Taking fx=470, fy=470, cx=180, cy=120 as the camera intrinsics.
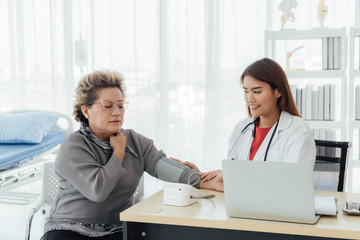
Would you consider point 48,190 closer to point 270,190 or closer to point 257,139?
point 257,139

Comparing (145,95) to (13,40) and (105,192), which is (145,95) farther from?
(105,192)

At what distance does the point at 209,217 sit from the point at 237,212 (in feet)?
0.31

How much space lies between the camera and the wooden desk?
4.53 ft

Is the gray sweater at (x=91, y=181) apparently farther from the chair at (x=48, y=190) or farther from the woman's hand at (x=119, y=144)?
the chair at (x=48, y=190)

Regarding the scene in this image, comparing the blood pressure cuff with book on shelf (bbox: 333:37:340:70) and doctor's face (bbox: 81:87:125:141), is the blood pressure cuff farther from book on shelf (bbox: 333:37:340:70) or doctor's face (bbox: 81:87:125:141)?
book on shelf (bbox: 333:37:340:70)

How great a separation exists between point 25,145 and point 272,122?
2.15 meters

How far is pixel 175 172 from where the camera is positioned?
1982 millimetres

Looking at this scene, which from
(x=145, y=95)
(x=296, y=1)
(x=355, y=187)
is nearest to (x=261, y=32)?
(x=296, y=1)

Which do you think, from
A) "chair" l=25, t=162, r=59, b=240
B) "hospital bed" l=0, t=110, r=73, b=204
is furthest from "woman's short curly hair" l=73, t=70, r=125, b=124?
"hospital bed" l=0, t=110, r=73, b=204

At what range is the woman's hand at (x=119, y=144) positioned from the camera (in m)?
1.94

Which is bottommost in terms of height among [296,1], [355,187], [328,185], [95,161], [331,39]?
[355,187]

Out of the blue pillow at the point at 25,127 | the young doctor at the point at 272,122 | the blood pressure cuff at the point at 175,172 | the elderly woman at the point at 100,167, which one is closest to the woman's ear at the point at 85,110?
the elderly woman at the point at 100,167

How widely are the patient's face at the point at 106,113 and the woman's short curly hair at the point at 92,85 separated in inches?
0.9

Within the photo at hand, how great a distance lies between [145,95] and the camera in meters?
4.41
